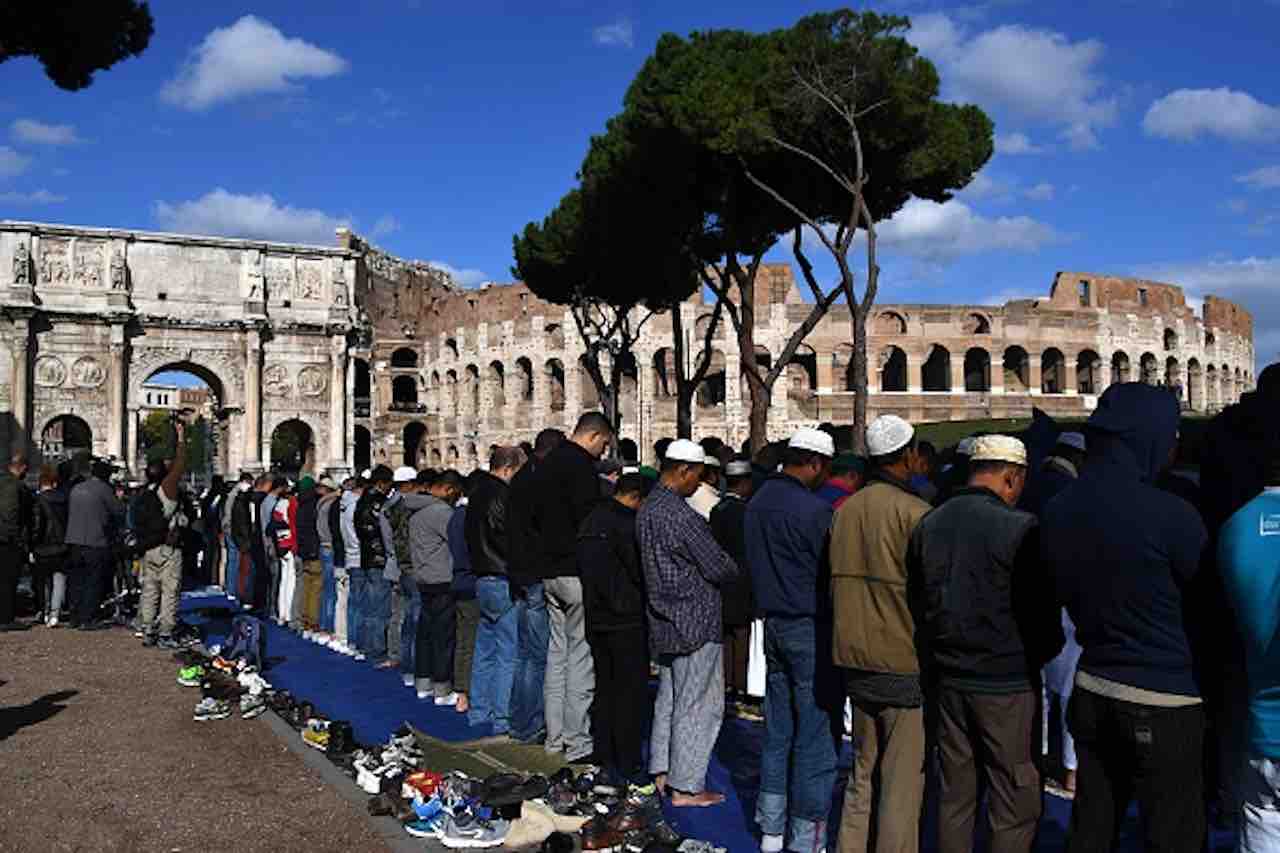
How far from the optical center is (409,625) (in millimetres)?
8984

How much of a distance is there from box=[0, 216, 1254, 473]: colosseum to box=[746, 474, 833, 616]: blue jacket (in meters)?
26.5

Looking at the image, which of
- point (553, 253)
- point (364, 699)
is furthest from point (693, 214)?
point (364, 699)

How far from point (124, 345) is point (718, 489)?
30573 mm

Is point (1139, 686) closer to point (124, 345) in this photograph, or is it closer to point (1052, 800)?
point (1052, 800)

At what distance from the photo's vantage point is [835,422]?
1519 inches

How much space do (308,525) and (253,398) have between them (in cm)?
2614

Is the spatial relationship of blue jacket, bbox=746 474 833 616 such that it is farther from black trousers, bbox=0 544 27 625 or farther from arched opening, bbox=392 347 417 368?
arched opening, bbox=392 347 417 368

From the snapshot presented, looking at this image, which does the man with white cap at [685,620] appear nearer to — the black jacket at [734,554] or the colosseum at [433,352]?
the black jacket at [734,554]

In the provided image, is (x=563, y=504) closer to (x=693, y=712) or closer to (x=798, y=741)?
(x=693, y=712)

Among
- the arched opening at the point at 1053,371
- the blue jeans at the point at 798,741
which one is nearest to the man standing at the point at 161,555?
the blue jeans at the point at 798,741

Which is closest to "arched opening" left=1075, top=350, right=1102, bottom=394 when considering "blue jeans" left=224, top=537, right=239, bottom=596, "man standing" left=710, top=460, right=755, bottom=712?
"blue jeans" left=224, top=537, right=239, bottom=596

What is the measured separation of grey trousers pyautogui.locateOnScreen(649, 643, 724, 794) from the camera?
5430mm

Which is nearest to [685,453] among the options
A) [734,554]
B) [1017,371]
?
[734,554]

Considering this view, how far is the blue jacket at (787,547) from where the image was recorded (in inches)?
187
